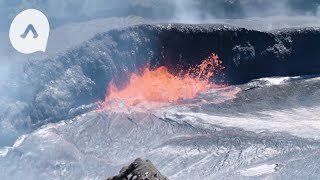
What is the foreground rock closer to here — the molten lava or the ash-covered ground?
the ash-covered ground

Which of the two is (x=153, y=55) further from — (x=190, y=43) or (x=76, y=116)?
(x=76, y=116)

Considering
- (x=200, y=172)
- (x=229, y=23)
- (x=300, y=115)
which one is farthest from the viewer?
(x=229, y=23)

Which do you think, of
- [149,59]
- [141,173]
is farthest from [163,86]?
[141,173]

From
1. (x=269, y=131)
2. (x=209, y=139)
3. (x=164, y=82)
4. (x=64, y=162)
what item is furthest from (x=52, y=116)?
(x=269, y=131)

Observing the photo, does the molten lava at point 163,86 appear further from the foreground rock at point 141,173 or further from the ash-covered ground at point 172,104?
the foreground rock at point 141,173

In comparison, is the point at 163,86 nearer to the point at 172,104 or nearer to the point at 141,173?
the point at 172,104

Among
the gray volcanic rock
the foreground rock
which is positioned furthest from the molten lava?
the foreground rock
